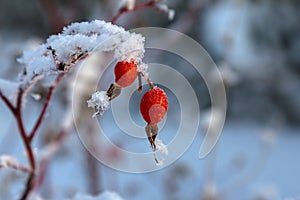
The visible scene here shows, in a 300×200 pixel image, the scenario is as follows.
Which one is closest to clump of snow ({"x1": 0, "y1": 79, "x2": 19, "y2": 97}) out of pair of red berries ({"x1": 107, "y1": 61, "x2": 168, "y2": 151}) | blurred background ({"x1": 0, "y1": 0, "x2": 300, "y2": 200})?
pair of red berries ({"x1": 107, "y1": 61, "x2": 168, "y2": 151})

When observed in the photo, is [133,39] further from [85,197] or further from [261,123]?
[261,123]

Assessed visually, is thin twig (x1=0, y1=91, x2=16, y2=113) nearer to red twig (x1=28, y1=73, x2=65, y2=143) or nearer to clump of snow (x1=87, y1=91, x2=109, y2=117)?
red twig (x1=28, y1=73, x2=65, y2=143)

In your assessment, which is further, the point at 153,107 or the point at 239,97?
the point at 239,97

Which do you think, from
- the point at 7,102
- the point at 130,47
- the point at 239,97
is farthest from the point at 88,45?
the point at 239,97

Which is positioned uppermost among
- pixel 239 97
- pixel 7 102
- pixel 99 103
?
pixel 239 97

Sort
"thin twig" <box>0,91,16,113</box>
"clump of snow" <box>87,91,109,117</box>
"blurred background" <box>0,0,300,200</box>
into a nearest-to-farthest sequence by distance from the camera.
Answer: "clump of snow" <box>87,91,109,117</box> → "thin twig" <box>0,91,16,113</box> → "blurred background" <box>0,0,300,200</box>

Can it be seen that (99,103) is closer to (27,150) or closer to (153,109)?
(153,109)

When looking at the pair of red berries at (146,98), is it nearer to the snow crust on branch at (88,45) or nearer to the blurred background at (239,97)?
the snow crust on branch at (88,45)
